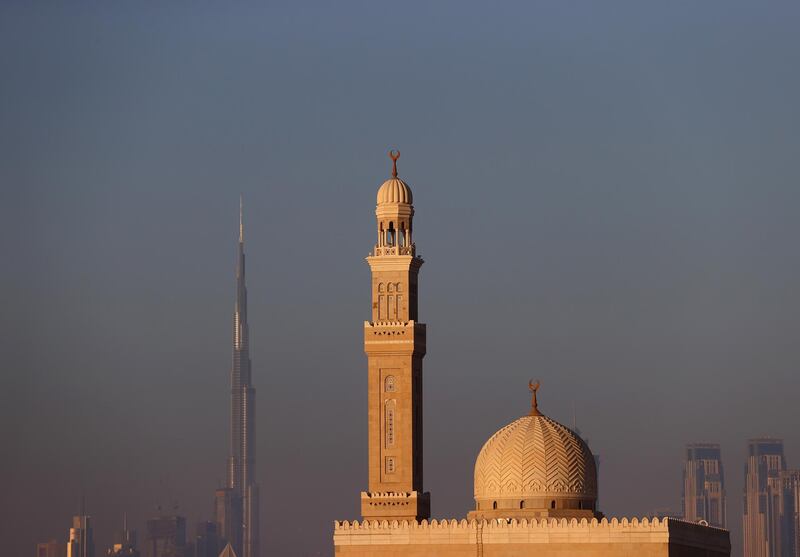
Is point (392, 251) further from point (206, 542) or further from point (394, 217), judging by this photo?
point (206, 542)

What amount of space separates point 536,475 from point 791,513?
105m

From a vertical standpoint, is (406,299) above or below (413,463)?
above

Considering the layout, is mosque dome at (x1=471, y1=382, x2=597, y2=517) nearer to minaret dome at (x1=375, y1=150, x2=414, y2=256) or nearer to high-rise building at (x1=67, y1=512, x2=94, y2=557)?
minaret dome at (x1=375, y1=150, x2=414, y2=256)

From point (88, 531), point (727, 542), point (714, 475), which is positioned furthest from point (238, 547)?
point (727, 542)

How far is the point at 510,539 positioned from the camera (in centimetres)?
8338

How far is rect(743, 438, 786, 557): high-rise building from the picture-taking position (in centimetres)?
18362

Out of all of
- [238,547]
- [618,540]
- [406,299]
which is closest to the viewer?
[618,540]

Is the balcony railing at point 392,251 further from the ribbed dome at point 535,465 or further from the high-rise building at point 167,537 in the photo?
the high-rise building at point 167,537

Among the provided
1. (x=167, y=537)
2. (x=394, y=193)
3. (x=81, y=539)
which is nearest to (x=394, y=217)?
(x=394, y=193)

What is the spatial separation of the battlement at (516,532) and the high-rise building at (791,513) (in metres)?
99.6

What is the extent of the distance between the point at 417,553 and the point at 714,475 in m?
99.7

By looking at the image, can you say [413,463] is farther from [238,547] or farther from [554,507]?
[238,547]

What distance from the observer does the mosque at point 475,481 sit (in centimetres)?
8306

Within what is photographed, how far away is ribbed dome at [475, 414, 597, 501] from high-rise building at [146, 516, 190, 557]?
64308 mm
